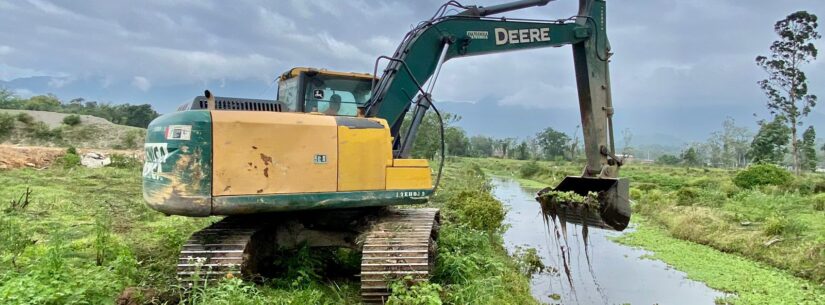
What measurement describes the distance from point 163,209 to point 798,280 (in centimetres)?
852

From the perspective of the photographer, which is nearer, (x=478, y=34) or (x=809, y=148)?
(x=478, y=34)

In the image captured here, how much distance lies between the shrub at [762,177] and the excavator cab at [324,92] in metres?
17.3

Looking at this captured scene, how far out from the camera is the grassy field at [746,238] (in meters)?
8.32

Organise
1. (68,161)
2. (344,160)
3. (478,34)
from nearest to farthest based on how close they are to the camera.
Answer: (344,160) < (478,34) < (68,161)

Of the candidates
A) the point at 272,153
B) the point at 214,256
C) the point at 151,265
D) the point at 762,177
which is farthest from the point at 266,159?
the point at 762,177

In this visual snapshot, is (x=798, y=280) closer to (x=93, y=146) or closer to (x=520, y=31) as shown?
(x=520, y=31)

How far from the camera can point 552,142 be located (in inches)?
3142

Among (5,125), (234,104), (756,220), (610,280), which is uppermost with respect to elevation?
(5,125)

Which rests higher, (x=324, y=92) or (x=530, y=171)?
(x=324, y=92)

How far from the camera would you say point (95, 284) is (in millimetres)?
4371

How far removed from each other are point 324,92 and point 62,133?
134 ft

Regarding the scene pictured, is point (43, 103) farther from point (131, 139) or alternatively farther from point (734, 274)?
point (734, 274)

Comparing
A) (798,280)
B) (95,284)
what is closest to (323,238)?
(95,284)

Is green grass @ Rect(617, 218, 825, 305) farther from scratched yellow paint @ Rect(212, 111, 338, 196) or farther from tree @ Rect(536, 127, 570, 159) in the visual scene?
tree @ Rect(536, 127, 570, 159)
